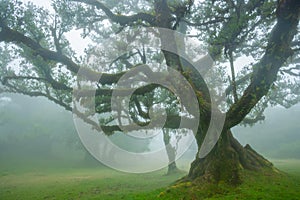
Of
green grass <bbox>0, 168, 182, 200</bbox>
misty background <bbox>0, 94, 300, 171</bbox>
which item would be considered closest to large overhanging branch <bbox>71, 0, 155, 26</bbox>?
green grass <bbox>0, 168, 182, 200</bbox>

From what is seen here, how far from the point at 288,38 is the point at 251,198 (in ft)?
24.3

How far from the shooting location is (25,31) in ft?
54.5

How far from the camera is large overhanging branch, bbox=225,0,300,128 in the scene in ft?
36.9

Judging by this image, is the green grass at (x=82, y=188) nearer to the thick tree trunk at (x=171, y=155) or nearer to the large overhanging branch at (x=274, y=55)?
the thick tree trunk at (x=171, y=155)

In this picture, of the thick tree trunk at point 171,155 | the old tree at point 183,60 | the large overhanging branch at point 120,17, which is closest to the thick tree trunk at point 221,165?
the old tree at point 183,60

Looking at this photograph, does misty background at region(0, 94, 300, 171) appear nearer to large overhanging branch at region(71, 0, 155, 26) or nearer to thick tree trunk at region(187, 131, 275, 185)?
thick tree trunk at region(187, 131, 275, 185)

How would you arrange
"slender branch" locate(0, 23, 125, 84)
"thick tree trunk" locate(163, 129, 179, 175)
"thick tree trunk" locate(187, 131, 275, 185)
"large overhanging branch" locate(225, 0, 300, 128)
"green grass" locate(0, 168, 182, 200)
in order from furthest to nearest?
"thick tree trunk" locate(163, 129, 179, 175) < "green grass" locate(0, 168, 182, 200) < "slender branch" locate(0, 23, 125, 84) < "thick tree trunk" locate(187, 131, 275, 185) < "large overhanging branch" locate(225, 0, 300, 128)

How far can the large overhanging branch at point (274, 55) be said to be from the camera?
11.2 metres

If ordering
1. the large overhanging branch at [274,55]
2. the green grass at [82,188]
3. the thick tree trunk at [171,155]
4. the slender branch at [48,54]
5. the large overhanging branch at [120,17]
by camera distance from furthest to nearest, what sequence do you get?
1. the thick tree trunk at [171,155]
2. the green grass at [82,188]
3. the large overhanging branch at [120,17]
4. the slender branch at [48,54]
5. the large overhanging branch at [274,55]

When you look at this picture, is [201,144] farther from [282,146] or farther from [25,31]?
[282,146]

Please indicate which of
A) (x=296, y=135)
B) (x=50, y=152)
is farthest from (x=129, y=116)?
(x=296, y=135)

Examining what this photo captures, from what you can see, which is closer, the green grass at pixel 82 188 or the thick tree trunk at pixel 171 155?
the green grass at pixel 82 188

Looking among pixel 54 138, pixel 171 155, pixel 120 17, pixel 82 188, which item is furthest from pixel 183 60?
pixel 54 138

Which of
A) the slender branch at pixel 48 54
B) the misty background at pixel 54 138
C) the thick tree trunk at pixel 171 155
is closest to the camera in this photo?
the slender branch at pixel 48 54
